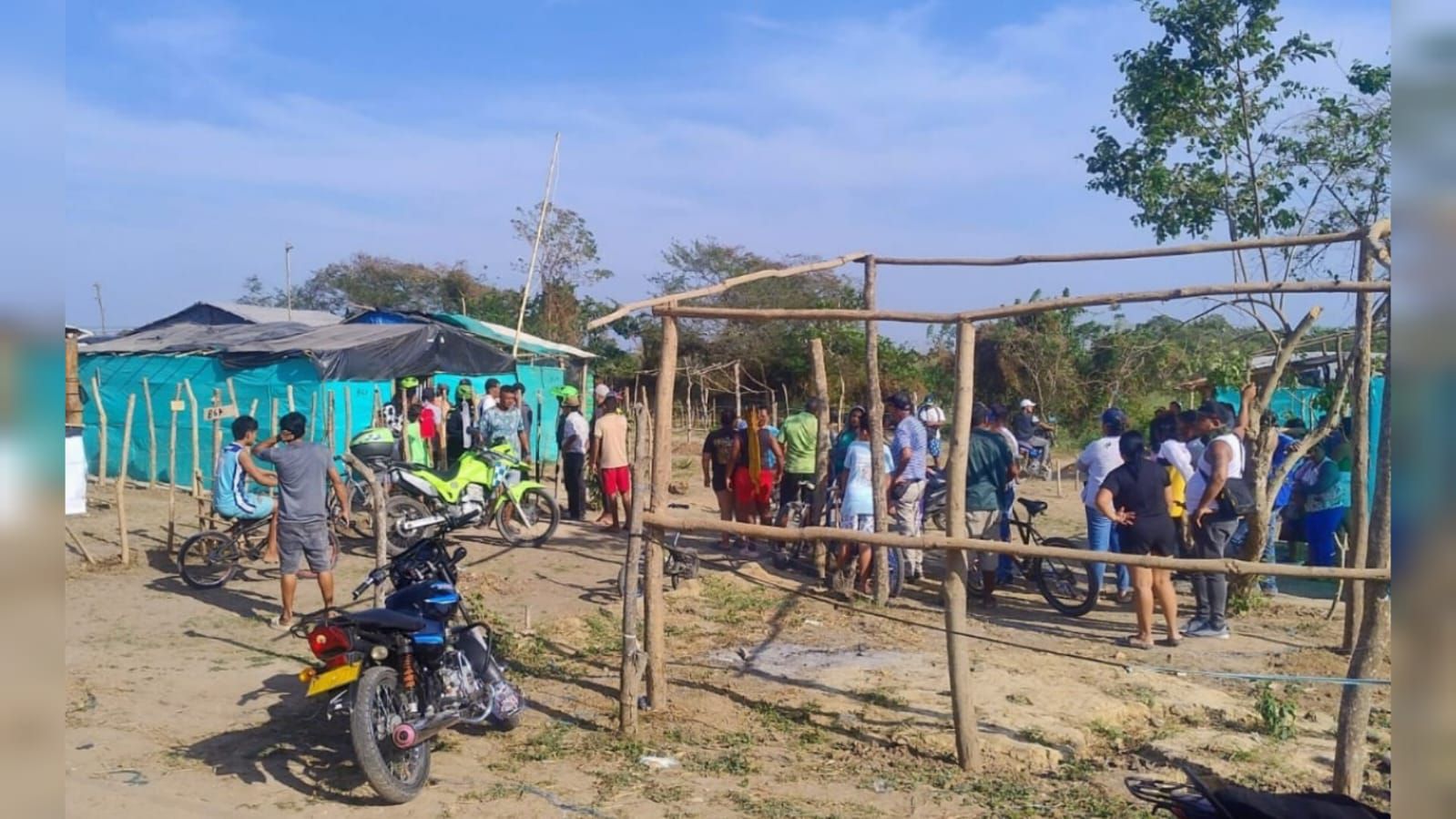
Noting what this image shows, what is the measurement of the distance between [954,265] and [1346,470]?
406 centimetres

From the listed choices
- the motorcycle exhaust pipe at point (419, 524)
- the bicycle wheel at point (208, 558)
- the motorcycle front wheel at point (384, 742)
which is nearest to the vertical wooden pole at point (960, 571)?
the motorcycle front wheel at point (384, 742)

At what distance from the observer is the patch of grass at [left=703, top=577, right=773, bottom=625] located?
28.5 feet

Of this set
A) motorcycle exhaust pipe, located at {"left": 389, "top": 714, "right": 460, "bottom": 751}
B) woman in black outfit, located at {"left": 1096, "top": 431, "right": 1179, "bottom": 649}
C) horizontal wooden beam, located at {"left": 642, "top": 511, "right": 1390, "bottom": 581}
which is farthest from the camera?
woman in black outfit, located at {"left": 1096, "top": 431, "right": 1179, "bottom": 649}

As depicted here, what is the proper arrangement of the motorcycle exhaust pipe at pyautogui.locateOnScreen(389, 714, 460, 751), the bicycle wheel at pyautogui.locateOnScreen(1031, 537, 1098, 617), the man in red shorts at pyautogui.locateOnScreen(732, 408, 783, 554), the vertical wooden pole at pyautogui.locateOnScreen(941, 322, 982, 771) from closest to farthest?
the motorcycle exhaust pipe at pyautogui.locateOnScreen(389, 714, 460, 751) < the vertical wooden pole at pyautogui.locateOnScreen(941, 322, 982, 771) < the bicycle wheel at pyautogui.locateOnScreen(1031, 537, 1098, 617) < the man in red shorts at pyautogui.locateOnScreen(732, 408, 783, 554)

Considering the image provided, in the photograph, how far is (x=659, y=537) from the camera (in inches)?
243

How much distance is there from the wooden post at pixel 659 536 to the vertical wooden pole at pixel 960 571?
1554 millimetres

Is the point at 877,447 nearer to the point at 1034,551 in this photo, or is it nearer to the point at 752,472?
the point at 752,472

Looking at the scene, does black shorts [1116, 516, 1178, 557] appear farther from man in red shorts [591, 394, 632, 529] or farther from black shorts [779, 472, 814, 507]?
man in red shorts [591, 394, 632, 529]

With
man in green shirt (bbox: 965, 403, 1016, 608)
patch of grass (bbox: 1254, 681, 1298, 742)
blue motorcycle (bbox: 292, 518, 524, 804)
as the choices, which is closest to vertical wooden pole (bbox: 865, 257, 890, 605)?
man in green shirt (bbox: 965, 403, 1016, 608)

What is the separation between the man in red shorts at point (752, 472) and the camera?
11031 mm

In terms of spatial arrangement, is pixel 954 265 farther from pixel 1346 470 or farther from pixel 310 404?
pixel 310 404

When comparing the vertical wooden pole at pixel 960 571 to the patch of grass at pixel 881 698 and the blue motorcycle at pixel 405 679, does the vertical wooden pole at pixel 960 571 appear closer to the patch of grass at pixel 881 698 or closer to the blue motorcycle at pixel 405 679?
the patch of grass at pixel 881 698

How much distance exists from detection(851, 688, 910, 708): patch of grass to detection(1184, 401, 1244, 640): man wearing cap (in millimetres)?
2852

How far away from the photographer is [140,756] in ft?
18.7
